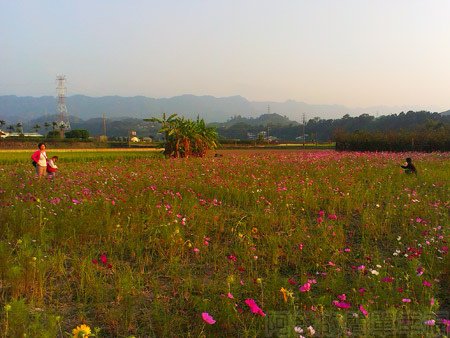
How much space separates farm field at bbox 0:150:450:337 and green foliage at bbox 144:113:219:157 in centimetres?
1228

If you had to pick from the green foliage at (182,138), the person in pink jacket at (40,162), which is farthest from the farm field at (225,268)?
the green foliage at (182,138)

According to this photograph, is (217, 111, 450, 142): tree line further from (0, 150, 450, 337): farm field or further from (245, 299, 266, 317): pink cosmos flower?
(245, 299, 266, 317): pink cosmos flower

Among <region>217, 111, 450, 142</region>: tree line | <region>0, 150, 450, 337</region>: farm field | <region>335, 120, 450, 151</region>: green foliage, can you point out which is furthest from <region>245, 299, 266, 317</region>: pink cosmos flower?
<region>217, 111, 450, 142</region>: tree line

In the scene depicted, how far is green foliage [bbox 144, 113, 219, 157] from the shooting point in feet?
62.6

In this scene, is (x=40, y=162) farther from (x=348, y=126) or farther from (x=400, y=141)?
(x=348, y=126)

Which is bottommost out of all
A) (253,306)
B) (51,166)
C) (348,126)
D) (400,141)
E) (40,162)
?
(253,306)

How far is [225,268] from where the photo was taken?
12.3 feet

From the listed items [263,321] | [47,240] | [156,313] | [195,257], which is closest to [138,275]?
[156,313]

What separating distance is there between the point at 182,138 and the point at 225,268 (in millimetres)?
15905

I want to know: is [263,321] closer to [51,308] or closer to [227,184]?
[51,308]

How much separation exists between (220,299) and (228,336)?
0.45 meters

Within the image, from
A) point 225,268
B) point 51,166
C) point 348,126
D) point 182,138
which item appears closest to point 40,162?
point 51,166

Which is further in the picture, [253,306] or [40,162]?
[40,162]

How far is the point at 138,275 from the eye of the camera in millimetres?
3299
